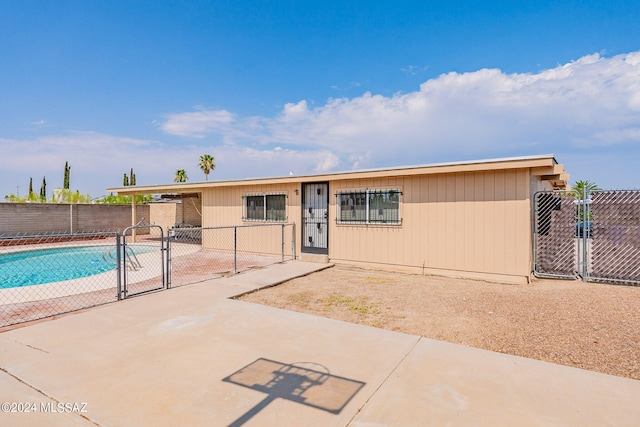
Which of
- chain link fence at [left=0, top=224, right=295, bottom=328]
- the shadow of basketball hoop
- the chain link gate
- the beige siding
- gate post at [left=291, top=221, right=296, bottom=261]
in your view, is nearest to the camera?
the shadow of basketball hoop

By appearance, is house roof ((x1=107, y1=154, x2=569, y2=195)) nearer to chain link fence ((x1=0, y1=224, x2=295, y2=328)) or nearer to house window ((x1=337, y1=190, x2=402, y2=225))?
house window ((x1=337, y1=190, x2=402, y2=225))

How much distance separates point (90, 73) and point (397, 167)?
36.5ft

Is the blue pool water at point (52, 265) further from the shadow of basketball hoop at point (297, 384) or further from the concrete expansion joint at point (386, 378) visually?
the concrete expansion joint at point (386, 378)

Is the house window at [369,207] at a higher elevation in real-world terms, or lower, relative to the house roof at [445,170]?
lower

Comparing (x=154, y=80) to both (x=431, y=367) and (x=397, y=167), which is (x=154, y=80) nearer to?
(x=397, y=167)

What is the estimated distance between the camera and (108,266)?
10.1 metres

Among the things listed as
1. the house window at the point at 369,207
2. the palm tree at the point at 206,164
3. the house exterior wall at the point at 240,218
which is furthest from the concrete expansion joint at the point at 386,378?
the palm tree at the point at 206,164

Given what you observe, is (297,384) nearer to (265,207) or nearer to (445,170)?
(445,170)

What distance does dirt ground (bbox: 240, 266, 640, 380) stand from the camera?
3418 millimetres

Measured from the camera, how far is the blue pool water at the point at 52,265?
28.3 ft

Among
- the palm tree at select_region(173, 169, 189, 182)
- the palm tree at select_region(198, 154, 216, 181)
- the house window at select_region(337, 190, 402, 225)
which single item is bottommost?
the house window at select_region(337, 190, 402, 225)

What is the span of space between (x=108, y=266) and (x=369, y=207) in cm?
843

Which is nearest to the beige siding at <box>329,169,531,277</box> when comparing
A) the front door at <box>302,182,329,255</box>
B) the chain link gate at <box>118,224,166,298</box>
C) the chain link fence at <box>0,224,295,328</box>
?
the front door at <box>302,182,329,255</box>

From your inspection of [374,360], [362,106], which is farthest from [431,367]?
[362,106]
